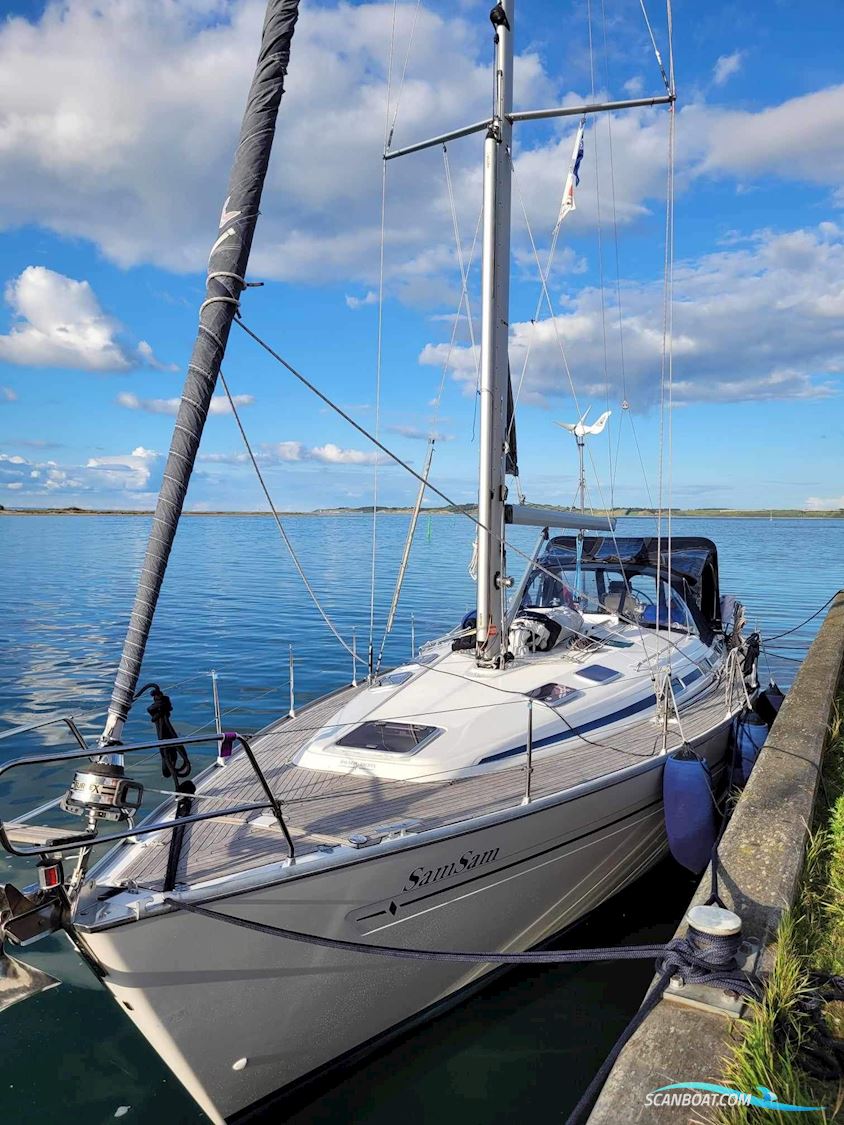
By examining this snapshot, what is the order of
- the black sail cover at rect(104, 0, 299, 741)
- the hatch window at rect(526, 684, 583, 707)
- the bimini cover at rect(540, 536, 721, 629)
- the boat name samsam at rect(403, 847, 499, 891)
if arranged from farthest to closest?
the bimini cover at rect(540, 536, 721, 629) → the hatch window at rect(526, 684, 583, 707) → the boat name samsam at rect(403, 847, 499, 891) → the black sail cover at rect(104, 0, 299, 741)

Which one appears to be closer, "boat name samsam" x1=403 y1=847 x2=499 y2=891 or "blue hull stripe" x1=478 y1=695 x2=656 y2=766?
"boat name samsam" x1=403 y1=847 x2=499 y2=891

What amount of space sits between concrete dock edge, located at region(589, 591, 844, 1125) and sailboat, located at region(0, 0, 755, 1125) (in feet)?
3.09

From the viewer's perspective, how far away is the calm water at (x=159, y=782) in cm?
451

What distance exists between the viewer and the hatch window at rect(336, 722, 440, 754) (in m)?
5.93

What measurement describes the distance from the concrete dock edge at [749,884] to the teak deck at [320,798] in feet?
3.44

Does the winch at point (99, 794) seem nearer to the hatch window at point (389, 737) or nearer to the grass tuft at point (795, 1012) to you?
the hatch window at point (389, 737)

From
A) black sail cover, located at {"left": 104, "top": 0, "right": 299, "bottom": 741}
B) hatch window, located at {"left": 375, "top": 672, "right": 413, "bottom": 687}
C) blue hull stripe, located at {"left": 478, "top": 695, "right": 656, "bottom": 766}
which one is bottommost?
blue hull stripe, located at {"left": 478, "top": 695, "right": 656, "bottom": 766}

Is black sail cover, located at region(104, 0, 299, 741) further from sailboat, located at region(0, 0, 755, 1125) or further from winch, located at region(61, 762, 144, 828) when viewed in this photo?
winch, located at region(61, 762, 144, 828)

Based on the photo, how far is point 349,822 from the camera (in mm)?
4848

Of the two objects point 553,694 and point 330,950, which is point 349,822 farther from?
point 553,694

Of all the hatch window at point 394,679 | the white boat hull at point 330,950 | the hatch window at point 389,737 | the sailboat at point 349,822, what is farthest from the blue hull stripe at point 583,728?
the hatch window at point 394,679

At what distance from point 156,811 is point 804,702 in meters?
6.44

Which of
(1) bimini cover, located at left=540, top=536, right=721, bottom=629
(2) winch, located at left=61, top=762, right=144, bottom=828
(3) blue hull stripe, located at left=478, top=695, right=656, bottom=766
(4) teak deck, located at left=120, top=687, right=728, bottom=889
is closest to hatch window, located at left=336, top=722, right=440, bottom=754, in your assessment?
(4) teak deck, located at left=120, top=687, right=728, bottom=889

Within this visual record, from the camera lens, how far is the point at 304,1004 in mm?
4375
